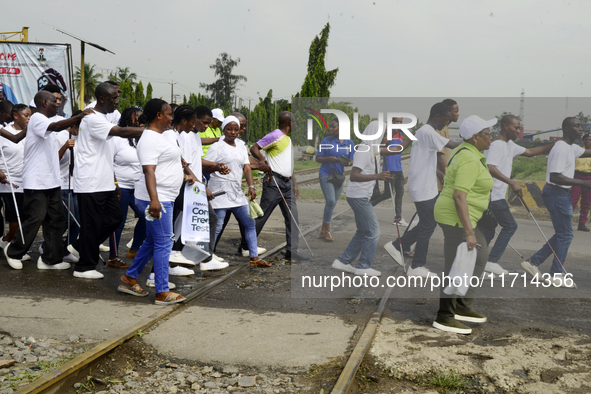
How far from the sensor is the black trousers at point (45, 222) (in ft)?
21.3

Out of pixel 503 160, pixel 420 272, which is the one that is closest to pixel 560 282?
pixel 420 272

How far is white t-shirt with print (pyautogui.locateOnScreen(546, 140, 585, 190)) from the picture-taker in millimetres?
6430

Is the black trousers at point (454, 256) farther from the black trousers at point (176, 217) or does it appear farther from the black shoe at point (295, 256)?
the black trousers at point (176, 217)

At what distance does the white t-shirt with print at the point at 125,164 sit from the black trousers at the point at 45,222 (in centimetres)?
80

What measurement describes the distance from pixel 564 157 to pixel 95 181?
531 centimetres

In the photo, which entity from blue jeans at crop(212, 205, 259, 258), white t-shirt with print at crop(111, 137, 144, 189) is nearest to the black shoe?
blue jeans at crop(212, 205, 259, 258)

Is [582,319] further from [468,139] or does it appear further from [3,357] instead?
[3,357]

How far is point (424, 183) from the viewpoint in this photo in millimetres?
6055

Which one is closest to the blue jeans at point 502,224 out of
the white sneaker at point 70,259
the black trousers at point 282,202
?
the black trousers at point 282,202

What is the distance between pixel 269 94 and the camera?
6319 cm

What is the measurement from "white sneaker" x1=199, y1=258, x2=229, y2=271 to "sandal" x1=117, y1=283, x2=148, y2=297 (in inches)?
51.5

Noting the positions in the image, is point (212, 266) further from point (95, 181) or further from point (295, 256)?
point (95, 181)

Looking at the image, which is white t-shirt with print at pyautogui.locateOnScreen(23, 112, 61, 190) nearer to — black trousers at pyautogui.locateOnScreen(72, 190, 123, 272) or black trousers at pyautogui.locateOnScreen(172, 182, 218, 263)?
black trousers at pyautogui.locateOnScreen(72, 190, 123, 272)

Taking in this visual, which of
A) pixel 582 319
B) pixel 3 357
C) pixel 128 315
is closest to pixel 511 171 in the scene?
pixel 582 319
